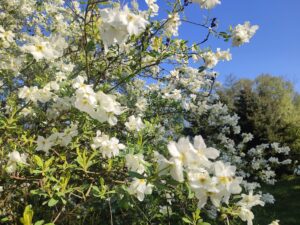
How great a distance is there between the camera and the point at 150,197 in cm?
299

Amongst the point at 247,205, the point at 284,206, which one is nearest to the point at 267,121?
the point at 284,206

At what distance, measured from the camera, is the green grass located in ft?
28.8

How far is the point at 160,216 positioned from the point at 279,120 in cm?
1442

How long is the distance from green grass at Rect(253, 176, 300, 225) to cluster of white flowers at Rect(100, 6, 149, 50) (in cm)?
685

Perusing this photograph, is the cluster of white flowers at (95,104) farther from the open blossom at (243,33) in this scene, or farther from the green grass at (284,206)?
the green grass at (284,206)

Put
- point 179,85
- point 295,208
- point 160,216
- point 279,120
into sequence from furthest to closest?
point 279,120 < point 295,208 < point 179,85 < point 160,216

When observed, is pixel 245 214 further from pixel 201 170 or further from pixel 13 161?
pixel 13 161

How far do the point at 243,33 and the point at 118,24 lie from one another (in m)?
1.47

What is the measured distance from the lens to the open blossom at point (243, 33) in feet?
9.07

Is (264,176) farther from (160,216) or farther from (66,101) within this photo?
(66,101)

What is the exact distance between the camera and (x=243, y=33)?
2760mm

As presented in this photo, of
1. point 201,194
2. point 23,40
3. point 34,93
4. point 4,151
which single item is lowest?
point 201,194

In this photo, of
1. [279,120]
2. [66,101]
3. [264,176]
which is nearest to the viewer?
[66,101]

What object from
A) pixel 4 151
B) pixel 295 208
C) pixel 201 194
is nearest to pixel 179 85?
pixel 4 151
